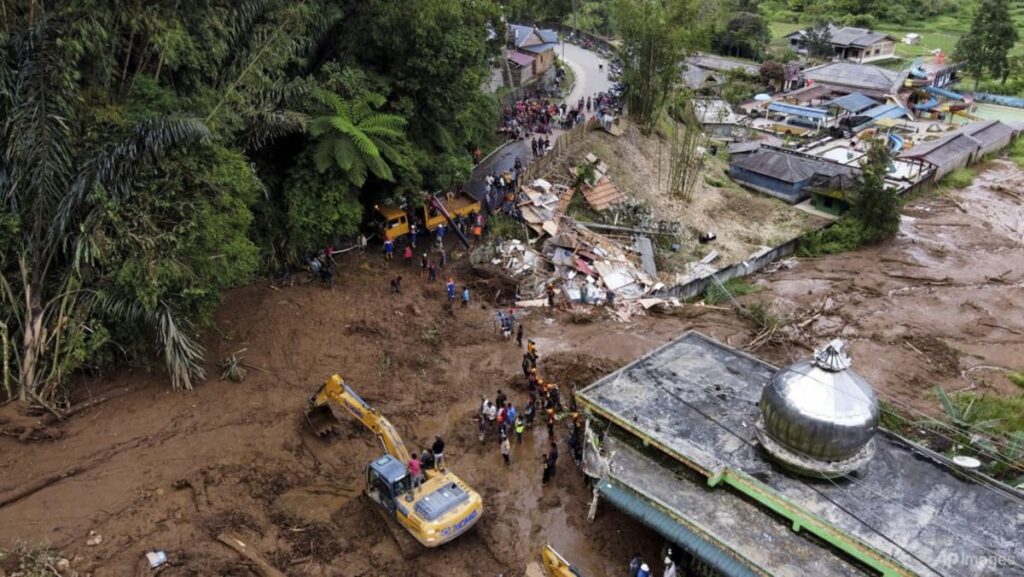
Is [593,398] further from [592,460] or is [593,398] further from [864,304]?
[864,304]

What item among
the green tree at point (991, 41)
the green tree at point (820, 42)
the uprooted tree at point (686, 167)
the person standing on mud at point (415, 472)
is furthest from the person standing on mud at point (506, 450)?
the green tree at point (820, 42)

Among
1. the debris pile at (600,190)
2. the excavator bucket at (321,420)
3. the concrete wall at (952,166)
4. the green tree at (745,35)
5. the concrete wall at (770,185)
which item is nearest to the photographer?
the excavator bucket at (321,420)

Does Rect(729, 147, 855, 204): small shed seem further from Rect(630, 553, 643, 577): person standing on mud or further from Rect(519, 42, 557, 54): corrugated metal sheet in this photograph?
Rect(630, 553, 643, 577): person standing on mud

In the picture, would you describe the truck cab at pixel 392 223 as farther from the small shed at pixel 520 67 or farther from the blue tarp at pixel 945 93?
the blue tarp at pixel 945 93

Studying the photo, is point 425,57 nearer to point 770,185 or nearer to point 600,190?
point 600,190

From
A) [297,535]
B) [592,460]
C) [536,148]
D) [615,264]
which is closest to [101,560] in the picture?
[297,535]

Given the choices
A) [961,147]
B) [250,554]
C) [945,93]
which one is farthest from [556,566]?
[945,93]

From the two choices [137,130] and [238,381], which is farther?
[238,381]
